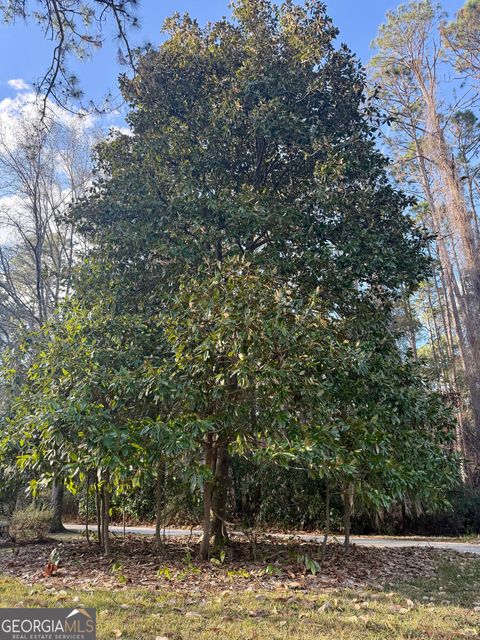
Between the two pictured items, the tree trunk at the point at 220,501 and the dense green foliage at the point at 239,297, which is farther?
the tree trunk at the point at 220,501

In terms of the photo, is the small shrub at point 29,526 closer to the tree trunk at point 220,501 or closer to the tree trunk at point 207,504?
the tree trunk at point 220,501

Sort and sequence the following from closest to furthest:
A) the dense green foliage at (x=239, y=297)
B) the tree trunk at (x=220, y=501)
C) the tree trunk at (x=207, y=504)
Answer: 1. the dense green foliage at (x=239, y=297)
2. the tree trunk at (x=207, y=504)
3. the tree trunk at (x=220, y=501)

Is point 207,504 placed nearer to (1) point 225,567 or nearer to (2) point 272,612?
(1) point 225,567

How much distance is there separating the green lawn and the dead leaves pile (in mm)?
376

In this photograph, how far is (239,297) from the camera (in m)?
5.35

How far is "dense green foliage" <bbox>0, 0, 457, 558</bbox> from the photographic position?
194 inches

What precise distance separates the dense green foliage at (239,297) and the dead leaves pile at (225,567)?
51cm

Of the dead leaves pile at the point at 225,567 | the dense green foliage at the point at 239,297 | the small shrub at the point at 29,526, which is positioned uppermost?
the dense green foliage at the point at 239,297

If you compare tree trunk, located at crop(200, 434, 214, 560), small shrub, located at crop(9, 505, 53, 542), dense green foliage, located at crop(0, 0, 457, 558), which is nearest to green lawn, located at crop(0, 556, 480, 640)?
dense green foliage, located at crop(0, 0, 457, 558)

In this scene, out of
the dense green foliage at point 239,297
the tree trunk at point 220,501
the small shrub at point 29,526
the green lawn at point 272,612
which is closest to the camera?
the green lawn at point 272,612

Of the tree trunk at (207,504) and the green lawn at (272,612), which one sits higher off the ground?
the tree trunk at (207,504)

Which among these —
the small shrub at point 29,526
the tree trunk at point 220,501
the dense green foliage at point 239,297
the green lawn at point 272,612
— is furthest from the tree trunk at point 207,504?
the small shrub at point 29,526

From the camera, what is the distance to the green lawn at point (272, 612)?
3.10 meters

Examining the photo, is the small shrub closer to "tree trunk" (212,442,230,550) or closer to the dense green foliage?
the dense green foliage
